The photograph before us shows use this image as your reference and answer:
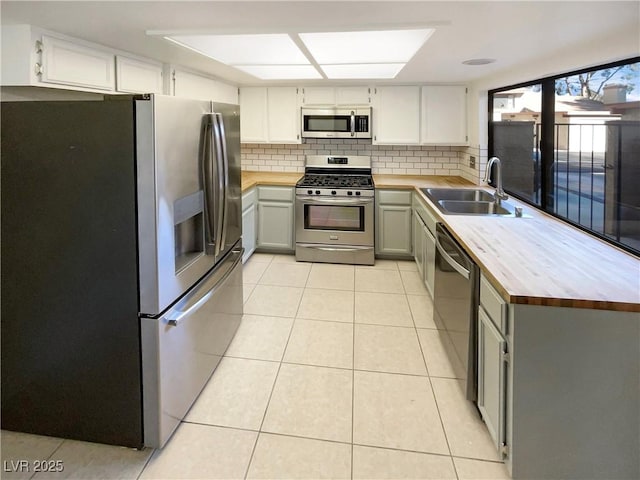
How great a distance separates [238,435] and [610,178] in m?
2.49

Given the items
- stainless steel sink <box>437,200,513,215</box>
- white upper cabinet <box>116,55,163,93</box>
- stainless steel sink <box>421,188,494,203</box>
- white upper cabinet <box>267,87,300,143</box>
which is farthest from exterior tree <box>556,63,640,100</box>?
white upper cabinet <box>116,55,163,93</box>

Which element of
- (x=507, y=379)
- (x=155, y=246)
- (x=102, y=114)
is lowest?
A: (x=507, y=379)

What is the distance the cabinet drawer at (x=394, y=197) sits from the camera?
4.41m

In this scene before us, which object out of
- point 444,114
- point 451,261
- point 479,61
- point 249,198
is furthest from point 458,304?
point 444,114

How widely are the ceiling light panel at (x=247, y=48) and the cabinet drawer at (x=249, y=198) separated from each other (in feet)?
4.45

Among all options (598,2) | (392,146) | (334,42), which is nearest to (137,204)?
(334,42)

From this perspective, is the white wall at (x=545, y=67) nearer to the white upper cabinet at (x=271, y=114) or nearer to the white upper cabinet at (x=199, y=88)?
the white upper cabinet at (x=271, y=114)

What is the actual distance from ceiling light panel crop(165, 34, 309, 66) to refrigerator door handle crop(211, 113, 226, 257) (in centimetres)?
62

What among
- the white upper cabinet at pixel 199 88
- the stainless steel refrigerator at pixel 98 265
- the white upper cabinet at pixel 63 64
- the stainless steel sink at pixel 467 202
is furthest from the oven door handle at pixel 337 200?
the stainless steel refrigerator at pixel 98 265

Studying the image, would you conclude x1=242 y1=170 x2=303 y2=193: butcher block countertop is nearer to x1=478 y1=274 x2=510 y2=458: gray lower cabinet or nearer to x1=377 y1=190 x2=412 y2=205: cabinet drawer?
x1=377 y1=190 x2=412 y2=205: cabinet drawer

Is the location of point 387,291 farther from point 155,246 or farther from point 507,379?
point 155,246

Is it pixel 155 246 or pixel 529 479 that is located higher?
pixel 155 246

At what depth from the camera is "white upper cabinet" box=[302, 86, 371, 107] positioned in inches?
185

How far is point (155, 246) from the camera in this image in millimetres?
1683
